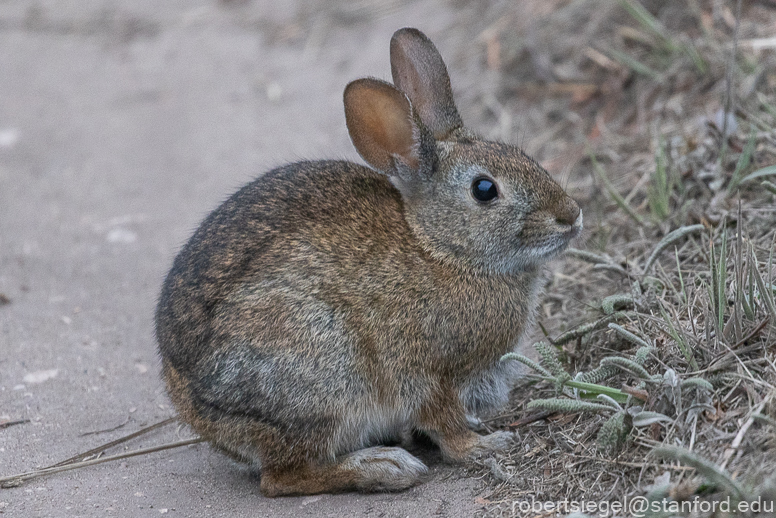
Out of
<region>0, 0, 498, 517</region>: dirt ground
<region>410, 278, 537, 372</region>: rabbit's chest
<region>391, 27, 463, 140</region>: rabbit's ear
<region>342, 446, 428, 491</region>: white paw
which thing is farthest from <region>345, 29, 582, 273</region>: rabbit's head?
<region>0, 0, 498, 517</region>: dirt ground

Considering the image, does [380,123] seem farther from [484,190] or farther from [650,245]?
[650,245]

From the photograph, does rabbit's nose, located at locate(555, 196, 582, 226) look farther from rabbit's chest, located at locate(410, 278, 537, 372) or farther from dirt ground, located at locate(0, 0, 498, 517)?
dirt ground, located at locate(0, 0, 498, 517)

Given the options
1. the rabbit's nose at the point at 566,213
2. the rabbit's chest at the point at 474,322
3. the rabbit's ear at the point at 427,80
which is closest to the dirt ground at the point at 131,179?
the rabbit's chest at the point at 474,322

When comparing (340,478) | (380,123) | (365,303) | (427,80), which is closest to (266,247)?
(365,303)

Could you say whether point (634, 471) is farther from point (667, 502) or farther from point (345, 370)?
point (345, 370)

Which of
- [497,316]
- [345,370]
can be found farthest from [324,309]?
[497,316]

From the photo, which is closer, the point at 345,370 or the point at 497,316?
the point at 345,370
